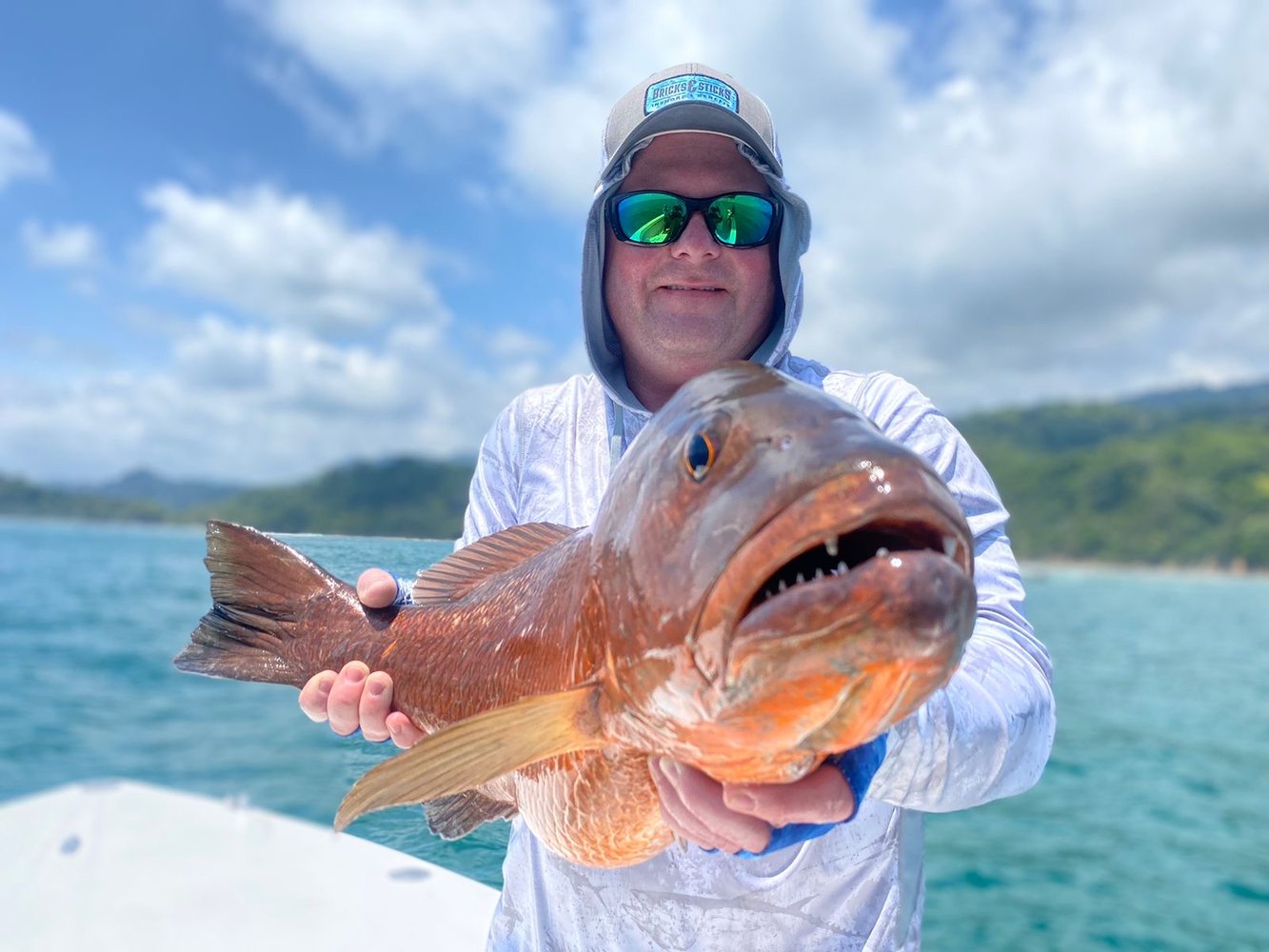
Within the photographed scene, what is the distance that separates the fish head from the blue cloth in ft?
0.37

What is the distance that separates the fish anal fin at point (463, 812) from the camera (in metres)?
2.29

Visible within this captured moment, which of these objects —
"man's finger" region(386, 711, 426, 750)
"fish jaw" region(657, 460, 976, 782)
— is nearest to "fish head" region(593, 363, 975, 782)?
"fish jaw" region(657, 460, 976, 782)

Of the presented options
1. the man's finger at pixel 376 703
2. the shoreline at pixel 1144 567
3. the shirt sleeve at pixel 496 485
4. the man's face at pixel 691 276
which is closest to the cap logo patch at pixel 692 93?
the man's face at pixel 691 276

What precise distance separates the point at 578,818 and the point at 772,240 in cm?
198

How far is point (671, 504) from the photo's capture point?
1.30m

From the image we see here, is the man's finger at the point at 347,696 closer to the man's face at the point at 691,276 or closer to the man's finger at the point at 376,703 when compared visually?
the man's finger at the point at 376,703

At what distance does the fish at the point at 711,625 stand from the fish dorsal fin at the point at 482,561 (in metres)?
0.16

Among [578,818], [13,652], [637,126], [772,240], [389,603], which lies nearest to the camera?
[578,818]

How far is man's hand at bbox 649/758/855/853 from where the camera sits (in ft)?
4.34

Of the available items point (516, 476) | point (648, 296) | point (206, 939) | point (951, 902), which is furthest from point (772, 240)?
point (951, 902)

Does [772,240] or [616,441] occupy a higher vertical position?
[772,240]

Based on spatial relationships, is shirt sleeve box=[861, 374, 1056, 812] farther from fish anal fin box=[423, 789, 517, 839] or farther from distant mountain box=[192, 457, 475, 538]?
distant mountain box=[192, 457, 475, 538]

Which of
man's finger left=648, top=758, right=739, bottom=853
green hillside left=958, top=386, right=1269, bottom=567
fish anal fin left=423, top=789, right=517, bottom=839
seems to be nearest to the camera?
man's finger left=648, top=758, right=739, bottom=853

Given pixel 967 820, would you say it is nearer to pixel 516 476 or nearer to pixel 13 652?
pixel 516 476
